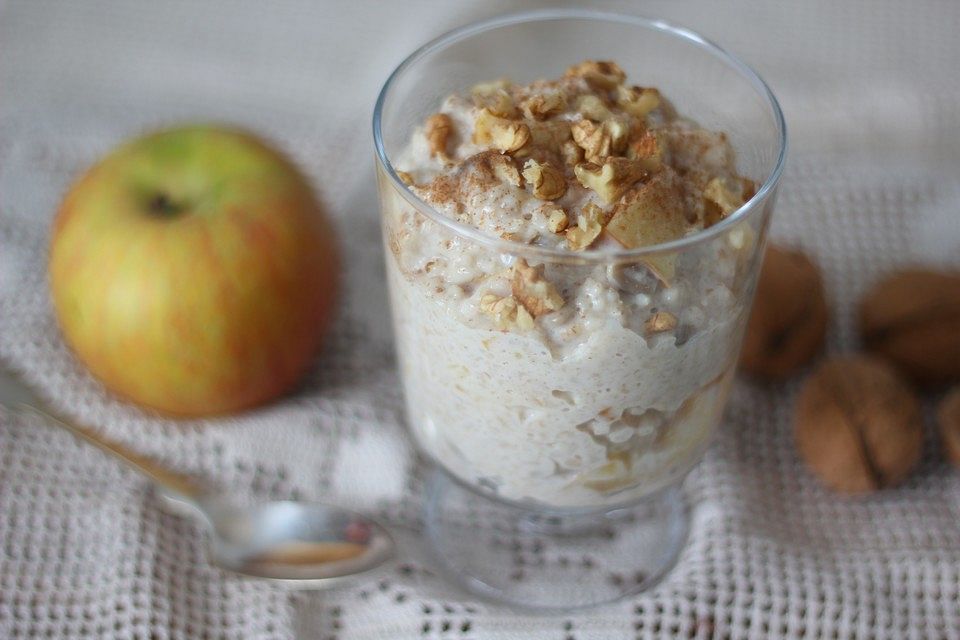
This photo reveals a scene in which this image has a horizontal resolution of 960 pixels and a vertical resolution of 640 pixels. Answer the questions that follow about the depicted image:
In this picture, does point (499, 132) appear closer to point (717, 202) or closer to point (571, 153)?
point (571, 153)

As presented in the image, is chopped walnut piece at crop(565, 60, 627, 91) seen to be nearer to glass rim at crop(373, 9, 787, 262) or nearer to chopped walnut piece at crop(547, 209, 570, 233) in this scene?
glass rim at crop(373, 9, 787, 262)

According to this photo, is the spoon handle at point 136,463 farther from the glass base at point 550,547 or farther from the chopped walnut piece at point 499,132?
the chopped walnut piece at point 499,132

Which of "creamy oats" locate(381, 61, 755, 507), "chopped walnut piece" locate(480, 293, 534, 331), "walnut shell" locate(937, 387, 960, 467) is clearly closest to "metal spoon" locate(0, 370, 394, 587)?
"creamy oats" locate(381, 61, 755, 507)

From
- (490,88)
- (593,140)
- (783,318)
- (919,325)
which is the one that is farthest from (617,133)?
(919,325)

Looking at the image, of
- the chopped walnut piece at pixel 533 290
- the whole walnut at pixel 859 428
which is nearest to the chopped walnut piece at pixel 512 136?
the chopped walnut piece at pixel 533 290

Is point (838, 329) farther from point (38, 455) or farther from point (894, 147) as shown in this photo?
point (38, 455)

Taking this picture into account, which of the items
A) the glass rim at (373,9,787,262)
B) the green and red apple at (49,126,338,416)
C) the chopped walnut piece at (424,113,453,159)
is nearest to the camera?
the glass rim at (373,9,787,262)

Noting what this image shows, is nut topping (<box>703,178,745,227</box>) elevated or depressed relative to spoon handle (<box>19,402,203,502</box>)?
elevated
